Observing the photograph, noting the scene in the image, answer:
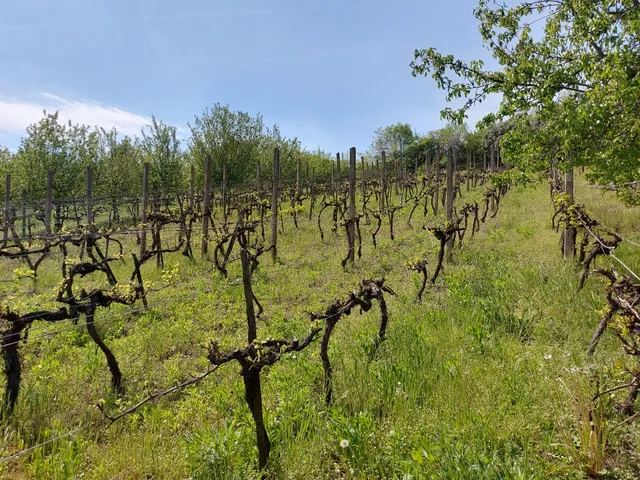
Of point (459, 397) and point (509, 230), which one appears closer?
point (459, 397)

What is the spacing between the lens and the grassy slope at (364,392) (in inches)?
99.0

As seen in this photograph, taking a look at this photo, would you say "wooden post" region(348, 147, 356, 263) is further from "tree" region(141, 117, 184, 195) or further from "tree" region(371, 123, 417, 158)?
"tree" region(371, 123, 417, 158)

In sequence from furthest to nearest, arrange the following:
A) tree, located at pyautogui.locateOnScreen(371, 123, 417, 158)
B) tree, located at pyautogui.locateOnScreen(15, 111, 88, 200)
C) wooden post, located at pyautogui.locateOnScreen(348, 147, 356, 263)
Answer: tree, located at pyautogui.locateOnScreen(371, 123, 417, 158), tree, located at pyautogui.locateOnScreen(15, 111, 88, 200), wooden post, located at pyautogui.locateOnScreen(348, 147, 356, 263)

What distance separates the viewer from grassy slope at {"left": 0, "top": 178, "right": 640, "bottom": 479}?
8.25ft

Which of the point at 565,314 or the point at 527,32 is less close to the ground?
the point at 527,32

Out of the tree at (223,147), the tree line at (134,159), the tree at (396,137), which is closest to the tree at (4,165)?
the tree line at (134,159)

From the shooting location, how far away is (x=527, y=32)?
6.45 m

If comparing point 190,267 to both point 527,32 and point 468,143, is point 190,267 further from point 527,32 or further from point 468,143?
point 468,143

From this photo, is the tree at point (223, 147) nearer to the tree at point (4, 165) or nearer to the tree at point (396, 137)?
the tree at point (4, 165)

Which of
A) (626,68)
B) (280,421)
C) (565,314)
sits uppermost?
(626,68)

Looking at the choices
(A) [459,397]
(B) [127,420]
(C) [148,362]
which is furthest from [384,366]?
(C) [148,362]

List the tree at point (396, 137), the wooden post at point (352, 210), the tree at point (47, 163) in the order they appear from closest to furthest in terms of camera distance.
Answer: the wooden post at point (352, 210) < the tree at point (47, 163) < the tree at point (396, 137)

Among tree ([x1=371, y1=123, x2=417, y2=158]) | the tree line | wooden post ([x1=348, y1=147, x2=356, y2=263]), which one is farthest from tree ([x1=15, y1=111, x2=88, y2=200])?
tree ([x1=371, y1=123, x2=417, y2=158])

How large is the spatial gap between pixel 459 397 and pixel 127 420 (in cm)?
300
